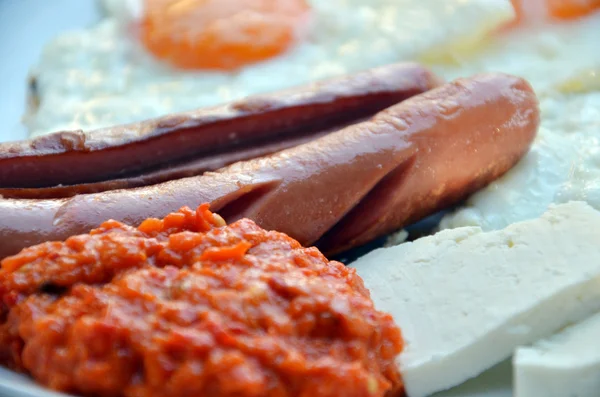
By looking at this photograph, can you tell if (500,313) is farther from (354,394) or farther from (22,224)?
(22,224)

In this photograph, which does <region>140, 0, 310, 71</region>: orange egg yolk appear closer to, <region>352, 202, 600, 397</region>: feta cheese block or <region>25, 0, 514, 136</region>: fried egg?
<region>25, 0, 514, 136</region>: fried egg

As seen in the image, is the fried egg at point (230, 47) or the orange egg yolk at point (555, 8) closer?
the fried egg at point (230, 47)

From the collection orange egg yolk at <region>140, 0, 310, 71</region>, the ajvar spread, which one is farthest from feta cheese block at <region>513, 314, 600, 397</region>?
orange egg yolk at <region>140, 0, 310, 71</region>

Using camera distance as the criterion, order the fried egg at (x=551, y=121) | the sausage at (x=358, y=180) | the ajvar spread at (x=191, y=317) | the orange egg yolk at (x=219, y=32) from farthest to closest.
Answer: the orange egg yolk at (x=219, y=32), the fried egg at (x=551, y=121), the sausage at (x=358, y=180), the ajvar spread at (x=191, y=317)

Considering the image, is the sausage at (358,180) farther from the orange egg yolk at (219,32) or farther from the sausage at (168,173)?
the orange egg yolk at (219,32)

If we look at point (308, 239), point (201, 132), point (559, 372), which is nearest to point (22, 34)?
point (201, 132)

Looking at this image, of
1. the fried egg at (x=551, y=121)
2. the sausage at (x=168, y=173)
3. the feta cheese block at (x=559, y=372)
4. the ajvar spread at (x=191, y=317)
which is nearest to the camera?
the ajvar spread at (x=191, y=317)

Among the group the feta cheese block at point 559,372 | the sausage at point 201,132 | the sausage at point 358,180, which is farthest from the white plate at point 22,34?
the feta cheese block at point 559,372
